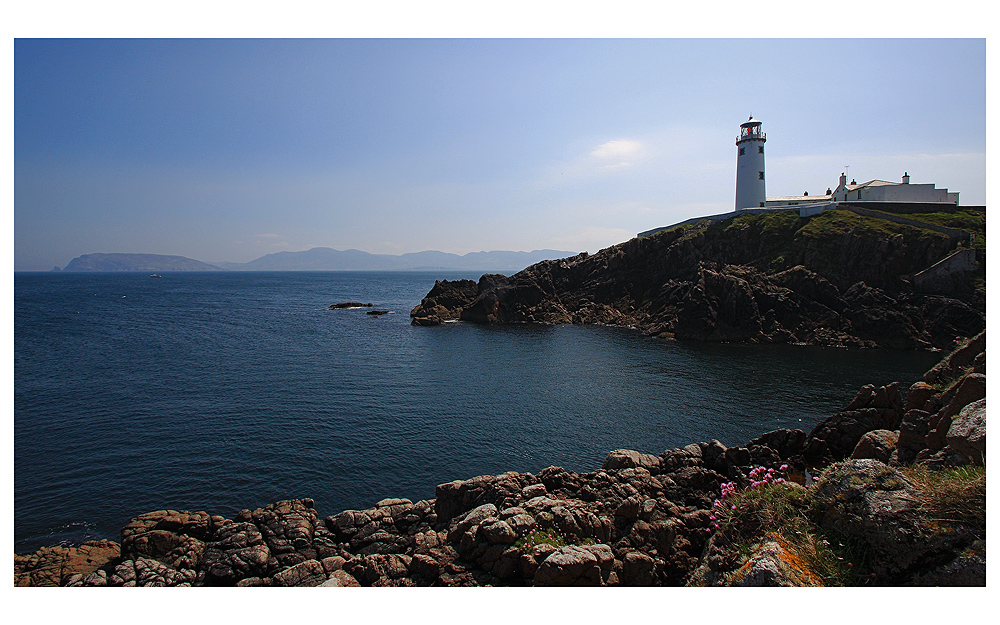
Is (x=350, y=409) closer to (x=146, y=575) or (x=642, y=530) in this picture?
(x=146, y=575)

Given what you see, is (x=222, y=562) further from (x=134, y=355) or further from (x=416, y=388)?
(x=134, y=355)

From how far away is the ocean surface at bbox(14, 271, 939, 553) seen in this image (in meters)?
28.7

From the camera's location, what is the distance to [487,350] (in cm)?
7038

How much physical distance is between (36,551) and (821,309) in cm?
8585

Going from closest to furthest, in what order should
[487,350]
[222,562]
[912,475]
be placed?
[912,475]
[222,562]
[487,350]

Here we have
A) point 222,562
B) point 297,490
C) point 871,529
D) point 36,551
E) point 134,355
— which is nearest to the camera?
point 871,529

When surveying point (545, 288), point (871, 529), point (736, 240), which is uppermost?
point (736, 240)

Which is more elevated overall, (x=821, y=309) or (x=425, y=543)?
(x=821, y=309)

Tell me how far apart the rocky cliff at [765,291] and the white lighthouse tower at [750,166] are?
9.91m

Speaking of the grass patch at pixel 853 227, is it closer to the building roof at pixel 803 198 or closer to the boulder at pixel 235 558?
the building roof at pixel 803 198

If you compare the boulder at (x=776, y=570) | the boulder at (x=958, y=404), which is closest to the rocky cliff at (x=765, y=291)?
the boulder at (x=958, y=404)

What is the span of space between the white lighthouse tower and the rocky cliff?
9.91m

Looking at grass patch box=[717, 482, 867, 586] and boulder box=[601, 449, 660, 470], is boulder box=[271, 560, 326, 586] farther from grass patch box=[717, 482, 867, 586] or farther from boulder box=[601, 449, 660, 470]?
boulder box=[601, 449, 660, 470]

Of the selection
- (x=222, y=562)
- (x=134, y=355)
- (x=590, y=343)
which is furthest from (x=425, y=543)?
(x=134, y=355)
